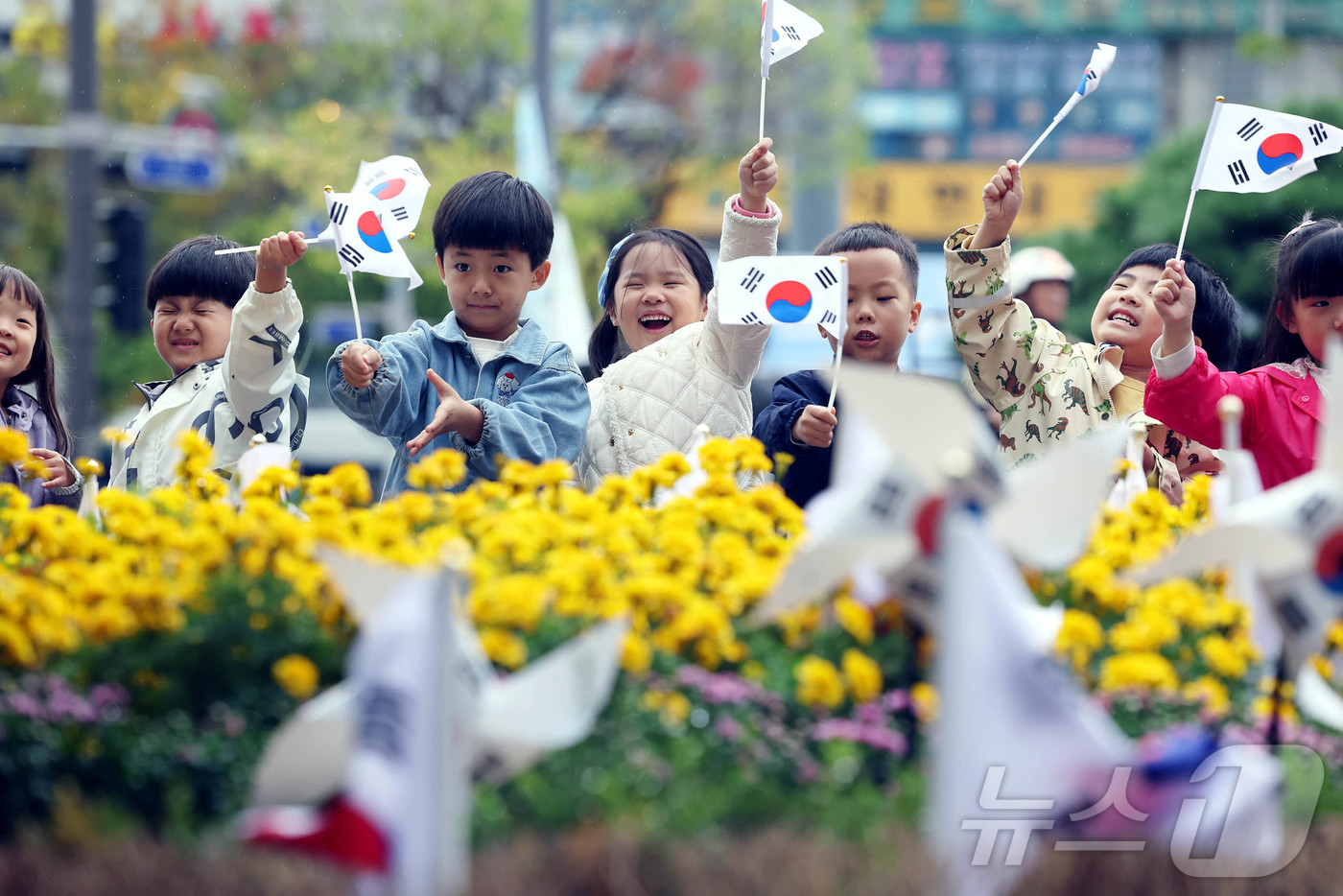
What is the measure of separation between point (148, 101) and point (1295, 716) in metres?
22.1

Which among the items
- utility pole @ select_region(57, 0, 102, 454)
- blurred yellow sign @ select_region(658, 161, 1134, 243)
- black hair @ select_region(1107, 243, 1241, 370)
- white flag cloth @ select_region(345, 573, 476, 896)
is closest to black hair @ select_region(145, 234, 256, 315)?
white flag cloth @ select_region(345, 573, 476, 896)

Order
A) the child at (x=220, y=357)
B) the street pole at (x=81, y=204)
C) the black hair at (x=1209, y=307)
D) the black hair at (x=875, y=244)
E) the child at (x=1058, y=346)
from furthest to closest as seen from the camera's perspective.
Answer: the street pole at (x=81, y=204), the black hair at (x=1209, y=307), the black hair at (x=875, y=244), the child at (x=1058, y=346), the child at (x=220, y=357)

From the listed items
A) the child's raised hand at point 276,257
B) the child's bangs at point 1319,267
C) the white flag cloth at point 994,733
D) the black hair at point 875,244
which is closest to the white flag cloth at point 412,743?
the white flag cloth at point 994,733

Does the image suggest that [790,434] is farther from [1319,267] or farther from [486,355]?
[1319,267]

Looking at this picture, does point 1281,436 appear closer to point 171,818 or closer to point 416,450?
point 416,450

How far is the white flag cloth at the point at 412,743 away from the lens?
1.95 m

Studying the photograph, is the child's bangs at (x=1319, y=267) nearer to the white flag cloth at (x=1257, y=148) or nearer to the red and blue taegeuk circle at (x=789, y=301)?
the white flag cloth at (x=1257, y=148)

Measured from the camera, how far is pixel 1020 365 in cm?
450

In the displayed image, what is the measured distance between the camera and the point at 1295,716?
2619 mm

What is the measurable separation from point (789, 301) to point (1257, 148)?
1458 mm

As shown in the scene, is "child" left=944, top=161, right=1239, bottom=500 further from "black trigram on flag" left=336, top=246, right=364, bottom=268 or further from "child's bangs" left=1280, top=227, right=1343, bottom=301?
"black trigram on flag" left=336, top=246, right=364, bottom=268

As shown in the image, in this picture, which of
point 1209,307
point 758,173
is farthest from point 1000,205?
point 1209,307

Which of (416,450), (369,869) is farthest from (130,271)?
(369,869)

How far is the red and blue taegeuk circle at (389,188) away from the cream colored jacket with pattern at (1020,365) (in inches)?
61.4
